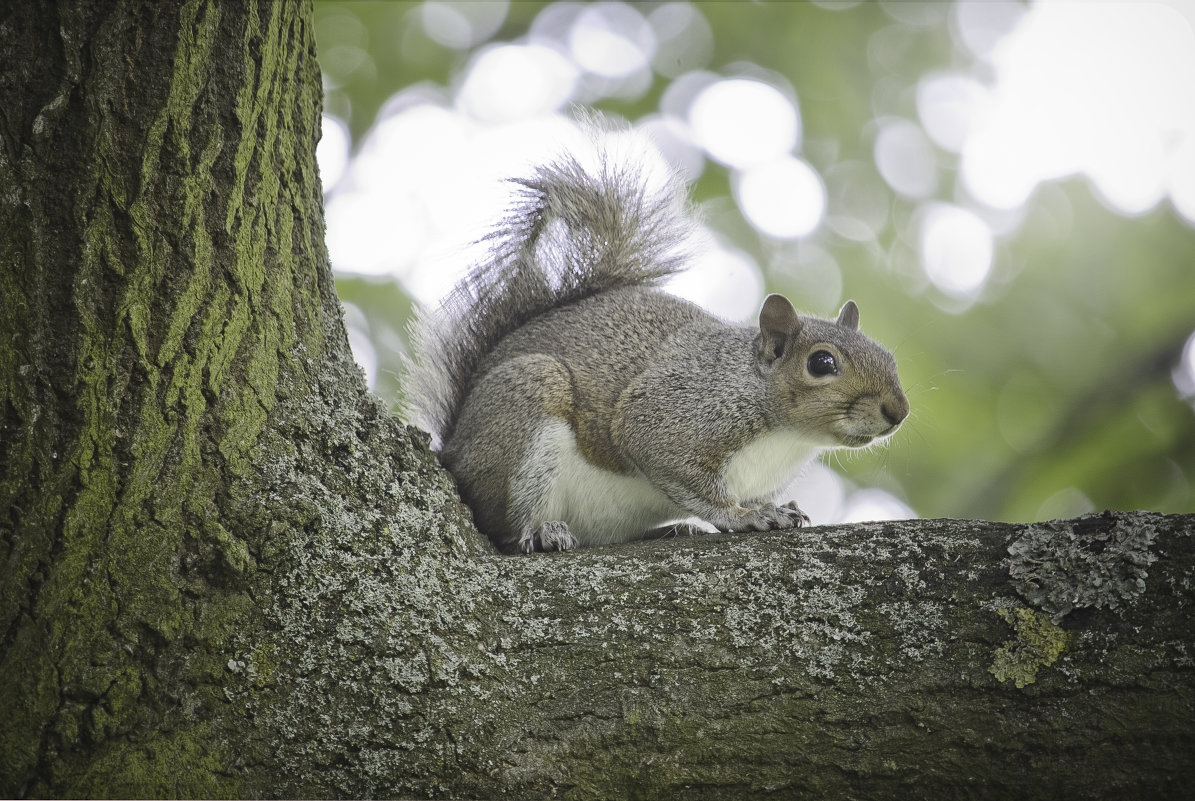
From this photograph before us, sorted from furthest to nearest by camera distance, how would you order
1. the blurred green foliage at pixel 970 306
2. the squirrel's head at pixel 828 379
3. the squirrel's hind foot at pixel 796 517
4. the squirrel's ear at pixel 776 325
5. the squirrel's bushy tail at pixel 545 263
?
the blurred green foliage at pixel 970 306, the squirrel's bushy tail at pixel 545 263, the squirrel's ear at pixel 776 325, the squirrel's head at pixel 828 379, the squirrel's hind foot at pixel 796 517

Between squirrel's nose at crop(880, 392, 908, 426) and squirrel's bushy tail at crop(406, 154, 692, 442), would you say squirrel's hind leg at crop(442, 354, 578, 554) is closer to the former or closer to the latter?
squirrel's bushy tail at crop(406, 154, 692, 442)

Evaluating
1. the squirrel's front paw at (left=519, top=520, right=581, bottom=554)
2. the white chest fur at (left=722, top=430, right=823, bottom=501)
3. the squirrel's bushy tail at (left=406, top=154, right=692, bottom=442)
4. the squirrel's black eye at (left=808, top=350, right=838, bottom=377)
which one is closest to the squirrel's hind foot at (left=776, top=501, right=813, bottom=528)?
the white chest fur at (left=722, top=430, right=823, bottom=501)

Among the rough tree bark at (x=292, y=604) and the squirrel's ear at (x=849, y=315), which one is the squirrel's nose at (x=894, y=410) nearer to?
the squirrel's ear at (x=849, y=315)

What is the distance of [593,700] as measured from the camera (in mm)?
1984

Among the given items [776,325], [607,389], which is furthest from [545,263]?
[776,325]

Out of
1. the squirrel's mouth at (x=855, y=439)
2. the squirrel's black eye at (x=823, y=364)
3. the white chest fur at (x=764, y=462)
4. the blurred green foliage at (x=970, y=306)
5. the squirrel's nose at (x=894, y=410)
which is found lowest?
the white chest fur at (x=764, y=462)

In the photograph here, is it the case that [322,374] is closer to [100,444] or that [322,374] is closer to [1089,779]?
[100,444]

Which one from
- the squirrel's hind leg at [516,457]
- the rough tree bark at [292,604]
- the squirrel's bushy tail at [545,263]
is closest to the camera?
the rough tree bark at [292,604]

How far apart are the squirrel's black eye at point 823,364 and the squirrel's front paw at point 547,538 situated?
1105 millimetres

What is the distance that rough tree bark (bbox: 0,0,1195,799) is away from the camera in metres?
1.83

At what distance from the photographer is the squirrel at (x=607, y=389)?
3.35 meters

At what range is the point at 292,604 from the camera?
202 cm

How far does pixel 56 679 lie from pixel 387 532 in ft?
2.36

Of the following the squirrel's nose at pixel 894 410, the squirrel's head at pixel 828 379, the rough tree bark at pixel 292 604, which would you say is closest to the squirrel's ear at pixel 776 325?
the squirrel's head at pixel 828 379
